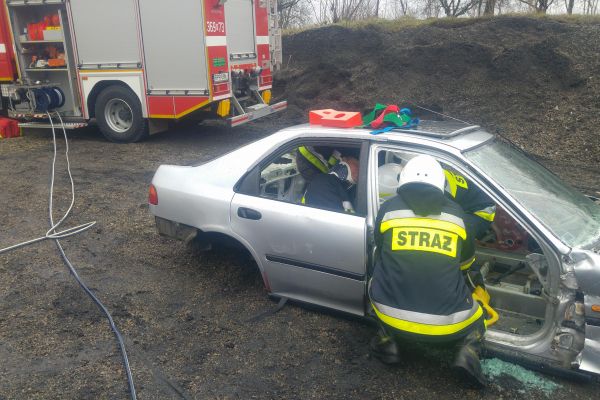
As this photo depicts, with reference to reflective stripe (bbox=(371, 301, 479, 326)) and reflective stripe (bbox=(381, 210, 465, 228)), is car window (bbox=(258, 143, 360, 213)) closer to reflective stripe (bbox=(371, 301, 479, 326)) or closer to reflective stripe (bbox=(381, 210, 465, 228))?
reflective stripe (bbox=(381, 210, 465, 228))

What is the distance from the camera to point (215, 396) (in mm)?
2838

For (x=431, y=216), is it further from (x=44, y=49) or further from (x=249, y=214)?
(x=44, y=49)

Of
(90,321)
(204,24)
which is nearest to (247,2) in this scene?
(204,24)

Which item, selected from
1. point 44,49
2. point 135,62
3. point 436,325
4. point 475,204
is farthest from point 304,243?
point 44,49

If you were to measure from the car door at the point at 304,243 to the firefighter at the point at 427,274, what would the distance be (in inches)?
14.4

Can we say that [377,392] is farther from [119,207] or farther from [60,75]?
[60,75]

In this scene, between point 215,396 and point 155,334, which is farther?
point 155,334

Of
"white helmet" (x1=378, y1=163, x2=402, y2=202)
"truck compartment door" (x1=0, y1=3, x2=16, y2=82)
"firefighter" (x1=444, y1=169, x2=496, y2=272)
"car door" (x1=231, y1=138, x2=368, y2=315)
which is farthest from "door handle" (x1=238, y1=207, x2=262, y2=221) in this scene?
"truck compartment door" (x1=0, y1=3, x2=16, y2=82)

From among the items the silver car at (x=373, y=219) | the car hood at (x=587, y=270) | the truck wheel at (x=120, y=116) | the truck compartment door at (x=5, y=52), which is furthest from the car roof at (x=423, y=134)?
the truck compartment door at (x=5, y=52)

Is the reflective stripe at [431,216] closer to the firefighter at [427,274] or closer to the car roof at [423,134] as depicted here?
the firefighter at [427,274]

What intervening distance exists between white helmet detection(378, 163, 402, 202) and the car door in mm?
346

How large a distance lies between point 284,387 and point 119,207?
3.88 metres

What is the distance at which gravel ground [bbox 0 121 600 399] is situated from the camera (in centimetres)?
289

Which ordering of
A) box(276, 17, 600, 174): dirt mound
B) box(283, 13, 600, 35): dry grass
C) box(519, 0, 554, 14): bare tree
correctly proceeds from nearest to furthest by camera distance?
1. box(276, 17, 600, 174): dirt mound
2. box(283, 13, 600, 35): dry grass
3. box(519, 0, 554, 14): bare tree
